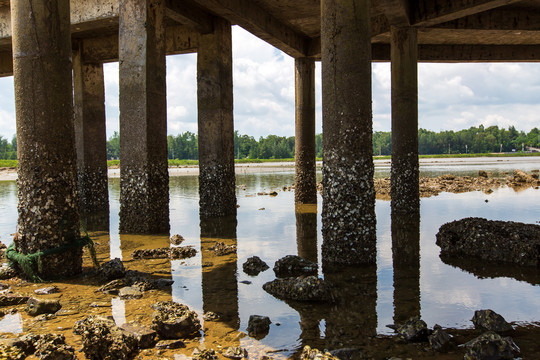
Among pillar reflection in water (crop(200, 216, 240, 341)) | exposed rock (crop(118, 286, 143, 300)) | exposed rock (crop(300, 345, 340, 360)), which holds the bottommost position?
pillar reflection in water (crop(200, 216, 240, 341))

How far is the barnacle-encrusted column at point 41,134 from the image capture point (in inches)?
226

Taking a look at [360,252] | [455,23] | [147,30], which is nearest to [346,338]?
[360,252]

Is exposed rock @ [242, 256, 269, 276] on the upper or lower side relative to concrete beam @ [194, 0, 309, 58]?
lower

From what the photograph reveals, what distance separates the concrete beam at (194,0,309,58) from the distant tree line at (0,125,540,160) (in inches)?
2842

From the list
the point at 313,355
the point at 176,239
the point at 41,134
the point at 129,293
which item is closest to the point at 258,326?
the point at 313,355

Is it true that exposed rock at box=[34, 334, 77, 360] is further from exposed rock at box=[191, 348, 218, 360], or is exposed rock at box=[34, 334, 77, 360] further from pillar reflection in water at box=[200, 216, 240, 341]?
pillar reflection in water at box=[200, 216, 240, 341]

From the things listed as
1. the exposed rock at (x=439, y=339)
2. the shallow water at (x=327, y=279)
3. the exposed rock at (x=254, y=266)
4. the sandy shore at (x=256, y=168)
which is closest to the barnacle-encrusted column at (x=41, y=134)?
the shallow water at (x=327, y=279)

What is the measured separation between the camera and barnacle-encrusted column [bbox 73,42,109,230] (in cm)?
1349

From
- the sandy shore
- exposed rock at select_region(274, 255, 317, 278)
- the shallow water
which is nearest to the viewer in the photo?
the shallow water

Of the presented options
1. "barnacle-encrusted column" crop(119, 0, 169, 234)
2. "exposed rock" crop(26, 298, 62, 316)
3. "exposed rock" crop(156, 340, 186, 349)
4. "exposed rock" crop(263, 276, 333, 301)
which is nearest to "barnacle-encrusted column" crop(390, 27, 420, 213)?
"barnacle-encrusted column" crop(119, 0, 169, 234)

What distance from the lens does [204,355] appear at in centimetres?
338

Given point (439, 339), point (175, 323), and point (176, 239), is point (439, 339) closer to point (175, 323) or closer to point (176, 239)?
point (175, 323)

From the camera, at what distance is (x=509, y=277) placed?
5.68 metres

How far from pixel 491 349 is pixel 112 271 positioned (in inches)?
179
